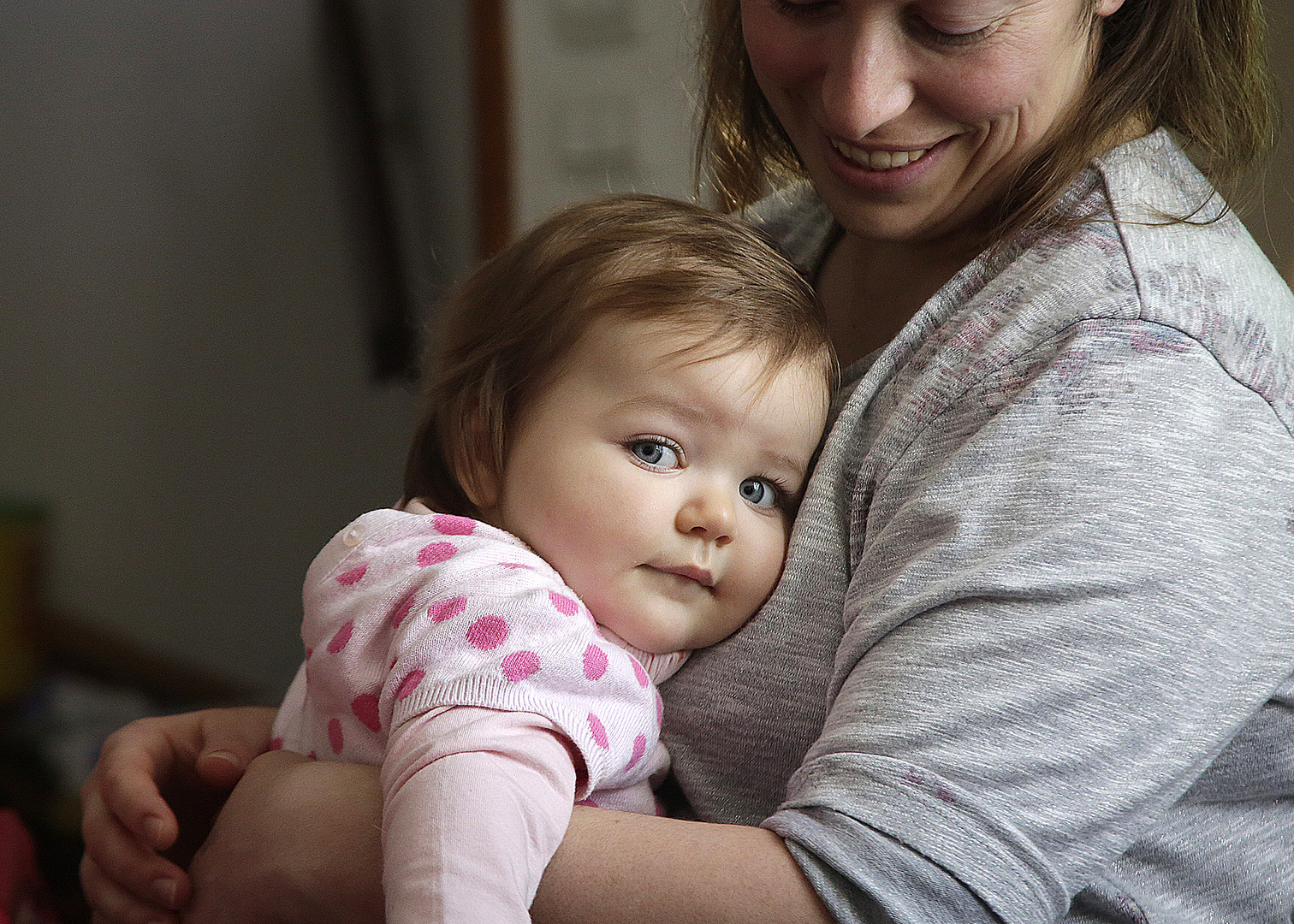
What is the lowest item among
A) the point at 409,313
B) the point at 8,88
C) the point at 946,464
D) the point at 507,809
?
the point at 409,313

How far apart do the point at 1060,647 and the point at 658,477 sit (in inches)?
13.3

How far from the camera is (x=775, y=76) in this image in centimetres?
102

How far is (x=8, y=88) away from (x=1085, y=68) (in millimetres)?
2084

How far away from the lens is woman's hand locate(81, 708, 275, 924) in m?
1.00

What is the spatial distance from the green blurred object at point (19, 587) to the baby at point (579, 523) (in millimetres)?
1582

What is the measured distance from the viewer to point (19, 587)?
7.81 ft

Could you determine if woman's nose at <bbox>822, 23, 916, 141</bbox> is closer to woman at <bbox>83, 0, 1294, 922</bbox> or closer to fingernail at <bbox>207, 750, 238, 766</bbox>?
woman at <bbox>83, 0, 1294, 922</bbox>

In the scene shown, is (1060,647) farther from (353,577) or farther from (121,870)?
(121,870)

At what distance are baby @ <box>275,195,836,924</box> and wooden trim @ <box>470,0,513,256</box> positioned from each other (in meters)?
1.73

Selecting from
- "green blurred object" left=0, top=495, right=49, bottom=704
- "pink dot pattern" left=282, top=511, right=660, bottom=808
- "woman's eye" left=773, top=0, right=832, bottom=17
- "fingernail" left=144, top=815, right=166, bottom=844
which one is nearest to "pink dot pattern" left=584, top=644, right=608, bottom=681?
"pink dot pattern" left=282, top=511, right=660, bottom=808

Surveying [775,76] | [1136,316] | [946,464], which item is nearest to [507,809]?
[946,464]

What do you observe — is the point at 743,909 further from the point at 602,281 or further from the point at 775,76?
the point at 775,76

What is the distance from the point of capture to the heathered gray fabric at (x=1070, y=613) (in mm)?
710

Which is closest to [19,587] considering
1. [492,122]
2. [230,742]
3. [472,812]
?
[492,122]
